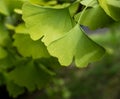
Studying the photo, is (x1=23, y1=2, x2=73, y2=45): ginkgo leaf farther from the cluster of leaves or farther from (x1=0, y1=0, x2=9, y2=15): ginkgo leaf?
(x1=0, y1=0, x2=9, y2=15): ginkgo leaf

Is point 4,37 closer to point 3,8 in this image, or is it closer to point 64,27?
point 3,8

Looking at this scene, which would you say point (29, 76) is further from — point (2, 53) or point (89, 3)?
point (89, 3)

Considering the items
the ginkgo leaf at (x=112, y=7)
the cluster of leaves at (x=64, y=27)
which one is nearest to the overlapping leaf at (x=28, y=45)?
the cluster of leaves at (x=64, y=27)

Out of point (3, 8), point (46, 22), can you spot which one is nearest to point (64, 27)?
point (46, 22)

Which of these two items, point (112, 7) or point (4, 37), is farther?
point (4, 37)

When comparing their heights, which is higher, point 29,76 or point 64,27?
point 64,27

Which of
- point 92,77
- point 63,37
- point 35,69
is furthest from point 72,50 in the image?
point 92,77

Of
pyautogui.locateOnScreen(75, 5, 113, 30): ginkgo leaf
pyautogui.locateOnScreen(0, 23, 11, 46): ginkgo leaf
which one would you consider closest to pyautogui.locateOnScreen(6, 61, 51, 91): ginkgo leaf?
pyautogui.locateOnScreen(0, 23, 11, 46): ginkgo leaf
